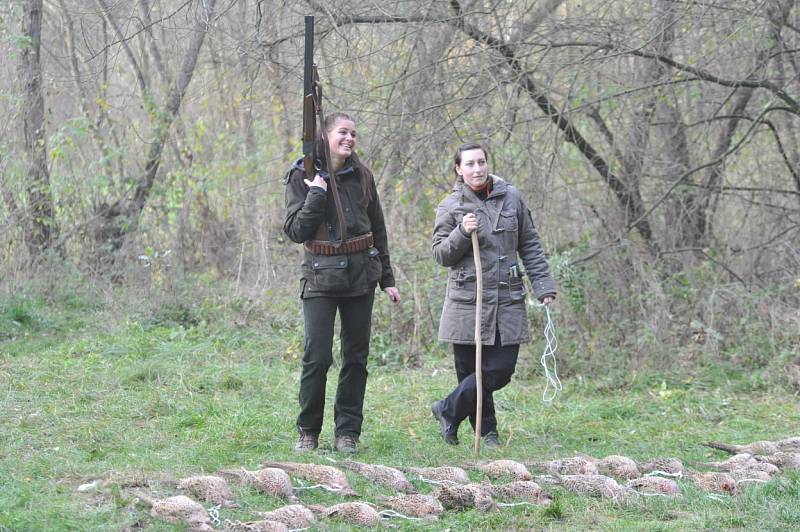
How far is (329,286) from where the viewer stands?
556 centimetres

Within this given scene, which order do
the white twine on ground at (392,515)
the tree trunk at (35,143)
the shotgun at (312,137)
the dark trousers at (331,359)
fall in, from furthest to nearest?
the tree trunk at (35,143) → the dark trousers at (331,359) → the shotgun at (312,137) → the white twine on ground at (392,515)

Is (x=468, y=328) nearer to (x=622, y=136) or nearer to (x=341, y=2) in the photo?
(x=341, y=2)

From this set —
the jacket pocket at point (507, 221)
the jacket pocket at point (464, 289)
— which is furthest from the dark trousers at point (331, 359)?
the jacket pocket at point (507, 221)

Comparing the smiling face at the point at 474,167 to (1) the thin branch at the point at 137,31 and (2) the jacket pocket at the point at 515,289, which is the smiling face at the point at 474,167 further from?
(1) the thin branch at the point at 137,31

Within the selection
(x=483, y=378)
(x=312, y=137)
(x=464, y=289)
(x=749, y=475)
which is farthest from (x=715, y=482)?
(x=312, y=137)

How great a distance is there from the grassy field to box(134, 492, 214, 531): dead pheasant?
5 cm

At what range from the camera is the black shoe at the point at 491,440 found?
20.2ft

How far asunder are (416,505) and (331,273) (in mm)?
1546

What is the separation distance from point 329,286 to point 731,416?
3.68m

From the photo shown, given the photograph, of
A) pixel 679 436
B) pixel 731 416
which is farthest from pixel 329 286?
pixel 731 416

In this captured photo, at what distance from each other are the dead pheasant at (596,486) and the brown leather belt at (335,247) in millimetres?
1730

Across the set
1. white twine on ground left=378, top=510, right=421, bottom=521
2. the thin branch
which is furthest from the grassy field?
the thin branch

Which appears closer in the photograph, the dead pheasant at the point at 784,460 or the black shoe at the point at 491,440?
the dead pheasant at the point at 784,460

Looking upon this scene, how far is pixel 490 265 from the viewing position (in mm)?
5887
